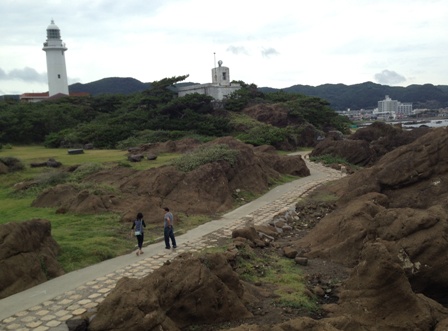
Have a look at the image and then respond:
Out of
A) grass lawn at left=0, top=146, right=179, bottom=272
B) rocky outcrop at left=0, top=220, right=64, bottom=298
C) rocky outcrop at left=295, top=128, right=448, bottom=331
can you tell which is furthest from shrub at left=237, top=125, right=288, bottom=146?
rocky outcrop at left=0, top=220, right=64, bottom=298

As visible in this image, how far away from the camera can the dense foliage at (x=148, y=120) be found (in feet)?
137

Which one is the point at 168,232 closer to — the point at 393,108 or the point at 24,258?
the point at 24,258

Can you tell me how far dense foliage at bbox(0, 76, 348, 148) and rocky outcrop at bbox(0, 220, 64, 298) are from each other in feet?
91.7

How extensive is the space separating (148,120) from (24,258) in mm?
37880

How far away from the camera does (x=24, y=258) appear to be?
35.0 feet

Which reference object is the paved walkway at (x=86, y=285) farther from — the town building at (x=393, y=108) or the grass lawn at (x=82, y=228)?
the town building at (x=393, y=108)

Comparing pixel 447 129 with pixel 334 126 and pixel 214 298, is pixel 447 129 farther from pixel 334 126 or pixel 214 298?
pixel 334 126

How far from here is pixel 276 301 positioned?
369 inches

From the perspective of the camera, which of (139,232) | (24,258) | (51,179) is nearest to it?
(24,258)

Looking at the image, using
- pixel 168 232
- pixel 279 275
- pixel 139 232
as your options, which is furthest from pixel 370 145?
pixel 139 232

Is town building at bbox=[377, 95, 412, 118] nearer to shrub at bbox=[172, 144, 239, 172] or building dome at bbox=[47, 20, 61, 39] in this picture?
building dome at bbox=[47, 20, 61, 39]

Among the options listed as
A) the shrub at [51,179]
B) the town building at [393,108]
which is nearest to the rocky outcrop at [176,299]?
the shrub at [51,179]

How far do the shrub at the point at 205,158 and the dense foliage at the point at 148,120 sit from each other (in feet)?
51.4

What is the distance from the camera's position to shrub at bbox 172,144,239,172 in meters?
21.5
